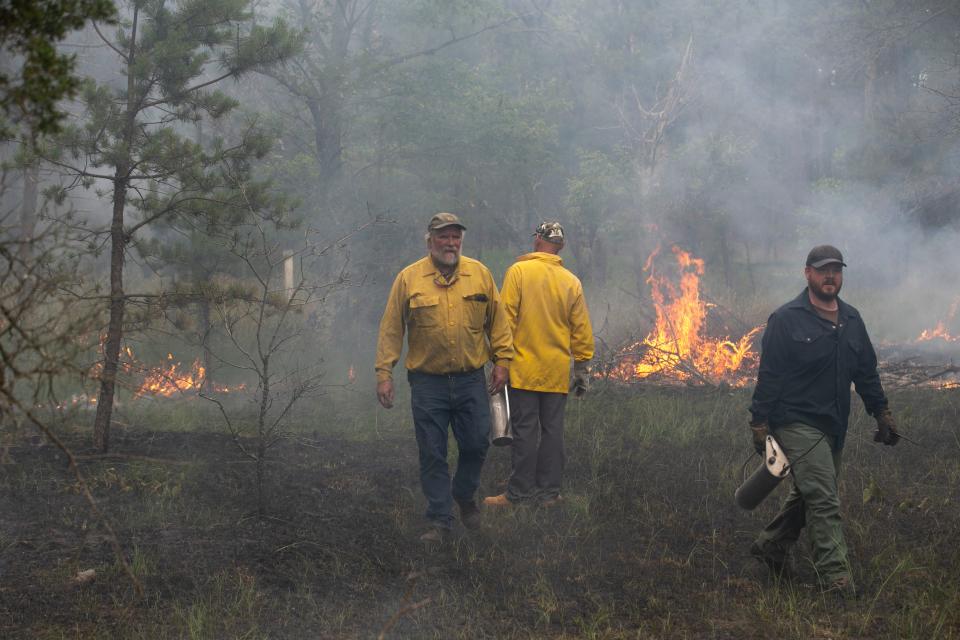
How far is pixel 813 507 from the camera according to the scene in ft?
16.6

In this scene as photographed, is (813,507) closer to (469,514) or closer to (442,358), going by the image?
(469,514)

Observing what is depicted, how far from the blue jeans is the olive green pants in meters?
1.92

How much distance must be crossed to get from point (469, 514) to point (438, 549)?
578 millimetres

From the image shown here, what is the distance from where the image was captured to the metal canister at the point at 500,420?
21.8 ft

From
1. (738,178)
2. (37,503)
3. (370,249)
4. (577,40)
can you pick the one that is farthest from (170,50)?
(577,40)

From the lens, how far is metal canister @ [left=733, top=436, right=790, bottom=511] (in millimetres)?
5219

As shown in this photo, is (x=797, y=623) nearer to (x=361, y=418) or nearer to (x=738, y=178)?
(x=361, y=418)

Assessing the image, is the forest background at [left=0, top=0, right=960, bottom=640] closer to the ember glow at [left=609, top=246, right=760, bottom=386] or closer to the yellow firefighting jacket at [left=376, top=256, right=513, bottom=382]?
the ember glow at [left=609, top=246, right=760, bottom=386]

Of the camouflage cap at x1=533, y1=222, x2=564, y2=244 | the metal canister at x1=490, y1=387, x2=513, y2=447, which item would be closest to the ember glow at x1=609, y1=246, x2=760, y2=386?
the camouflage cap at x1=533, y1=222, x2=564, y2=244

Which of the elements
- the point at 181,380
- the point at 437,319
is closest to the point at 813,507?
the point at 437,319

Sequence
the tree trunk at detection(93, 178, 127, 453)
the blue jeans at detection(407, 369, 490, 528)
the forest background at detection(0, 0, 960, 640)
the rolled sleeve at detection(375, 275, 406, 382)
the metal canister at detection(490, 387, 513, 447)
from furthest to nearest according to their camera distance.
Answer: the forest background at detection(0, 0, 960, 640) < the tree trunk at detection(93, 178, 127, 453) < the metal canister at detection(490, 387, 513, 447) < the rolled sleeve at detection(375, 275, 406, 382) < the blue jeans at detection(407, 369, 490, 528)

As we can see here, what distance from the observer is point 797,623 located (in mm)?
4523

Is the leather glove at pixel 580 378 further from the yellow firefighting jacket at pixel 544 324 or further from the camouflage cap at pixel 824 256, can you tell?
the camouflage cap at pixel 824 256

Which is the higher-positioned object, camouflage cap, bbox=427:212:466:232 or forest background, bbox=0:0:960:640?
forest background, bbox=0:0:960:640
